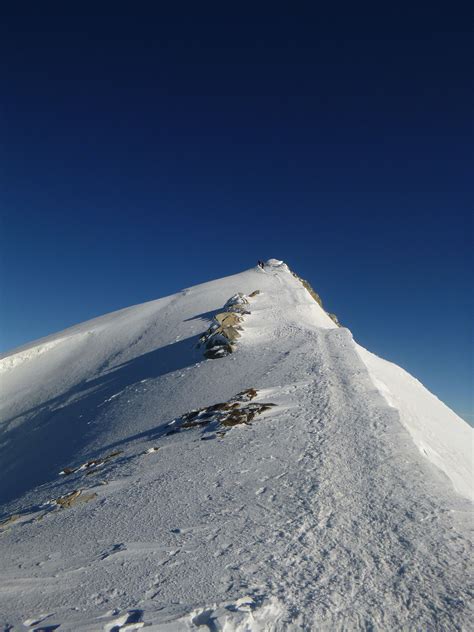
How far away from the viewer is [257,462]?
9203mm

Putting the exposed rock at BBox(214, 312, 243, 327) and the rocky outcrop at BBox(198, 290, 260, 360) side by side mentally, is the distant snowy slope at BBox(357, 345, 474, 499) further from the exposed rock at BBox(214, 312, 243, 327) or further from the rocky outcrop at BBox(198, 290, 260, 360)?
the exposed rock at BBox(214, 312, 243, 327)

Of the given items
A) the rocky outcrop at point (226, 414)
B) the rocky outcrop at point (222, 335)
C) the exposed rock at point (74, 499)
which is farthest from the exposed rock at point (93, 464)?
the rocky outcrop at point (222, 335)

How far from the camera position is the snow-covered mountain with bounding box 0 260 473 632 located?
5.02m

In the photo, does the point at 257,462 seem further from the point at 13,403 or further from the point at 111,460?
the point at 13,403

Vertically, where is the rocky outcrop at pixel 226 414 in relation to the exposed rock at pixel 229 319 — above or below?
below

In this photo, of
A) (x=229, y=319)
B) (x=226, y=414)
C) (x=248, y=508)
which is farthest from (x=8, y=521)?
(x=229, y=319)

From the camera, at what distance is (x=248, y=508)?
24.1 ft

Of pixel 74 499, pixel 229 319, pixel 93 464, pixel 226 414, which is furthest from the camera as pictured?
pixel 229 319

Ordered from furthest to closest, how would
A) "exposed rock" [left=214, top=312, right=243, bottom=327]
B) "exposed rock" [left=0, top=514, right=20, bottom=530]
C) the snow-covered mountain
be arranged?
1. "exposed rock" [left=214, top=312, right=243, bottom=327]
2. "exposed rock" [left=0, top=514, right=20, bottom=530]
3. the snow-covered mountain

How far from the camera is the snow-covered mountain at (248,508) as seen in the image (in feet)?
16.5

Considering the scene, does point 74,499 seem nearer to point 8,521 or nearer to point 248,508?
point 8,521

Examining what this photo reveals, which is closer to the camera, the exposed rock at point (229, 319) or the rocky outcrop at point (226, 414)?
the rocky outcrop at point (226, 414)

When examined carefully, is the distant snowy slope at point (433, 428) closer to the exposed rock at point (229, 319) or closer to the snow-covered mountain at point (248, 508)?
the snow-covered mountain at point (248, 508)

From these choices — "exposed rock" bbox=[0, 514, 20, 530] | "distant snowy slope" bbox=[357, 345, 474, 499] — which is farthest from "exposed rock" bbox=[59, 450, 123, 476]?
"distant snowy slope" bbox=[357, 345, 474, 499]
